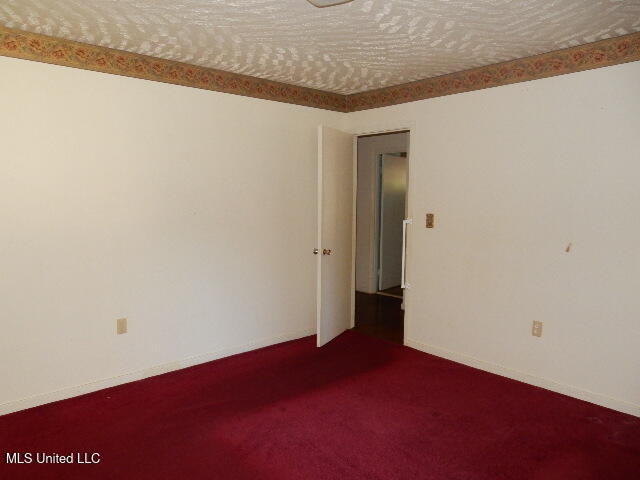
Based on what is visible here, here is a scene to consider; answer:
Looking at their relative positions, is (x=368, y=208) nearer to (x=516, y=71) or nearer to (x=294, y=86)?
(x=294, y=86)

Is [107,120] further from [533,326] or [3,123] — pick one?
[533,326]

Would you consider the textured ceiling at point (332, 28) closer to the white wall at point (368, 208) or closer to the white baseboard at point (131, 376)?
the white baseboard at point (131, 376)

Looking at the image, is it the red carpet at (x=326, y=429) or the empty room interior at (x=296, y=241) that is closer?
the red carpet at (x=326, y=429)

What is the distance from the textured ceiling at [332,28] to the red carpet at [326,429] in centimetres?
232

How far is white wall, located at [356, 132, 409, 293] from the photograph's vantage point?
6.01 meters

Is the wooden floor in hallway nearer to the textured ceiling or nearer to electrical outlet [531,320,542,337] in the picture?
electrical outlet [531,320,542,337]

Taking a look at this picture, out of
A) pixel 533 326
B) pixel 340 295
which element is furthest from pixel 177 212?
pixel 533 326

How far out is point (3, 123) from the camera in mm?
2646

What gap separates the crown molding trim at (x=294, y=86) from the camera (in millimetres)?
2717

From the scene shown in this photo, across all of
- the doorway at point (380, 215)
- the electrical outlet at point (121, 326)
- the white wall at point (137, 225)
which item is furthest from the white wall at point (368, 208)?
the electrical outlet at point (121, 326)

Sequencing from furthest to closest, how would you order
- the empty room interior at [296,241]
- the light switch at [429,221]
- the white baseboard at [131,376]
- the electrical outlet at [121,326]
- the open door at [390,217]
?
the open door at [390,217], the light switch at [429,221], the electrical outlet at [121,326], the white baseboard at [131,376], the empty room interior at [296,241]

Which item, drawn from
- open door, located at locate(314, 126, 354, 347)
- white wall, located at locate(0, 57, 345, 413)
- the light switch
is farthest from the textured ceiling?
the light switch

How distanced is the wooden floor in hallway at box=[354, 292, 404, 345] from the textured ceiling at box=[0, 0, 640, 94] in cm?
249

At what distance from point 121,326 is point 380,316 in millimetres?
2849
